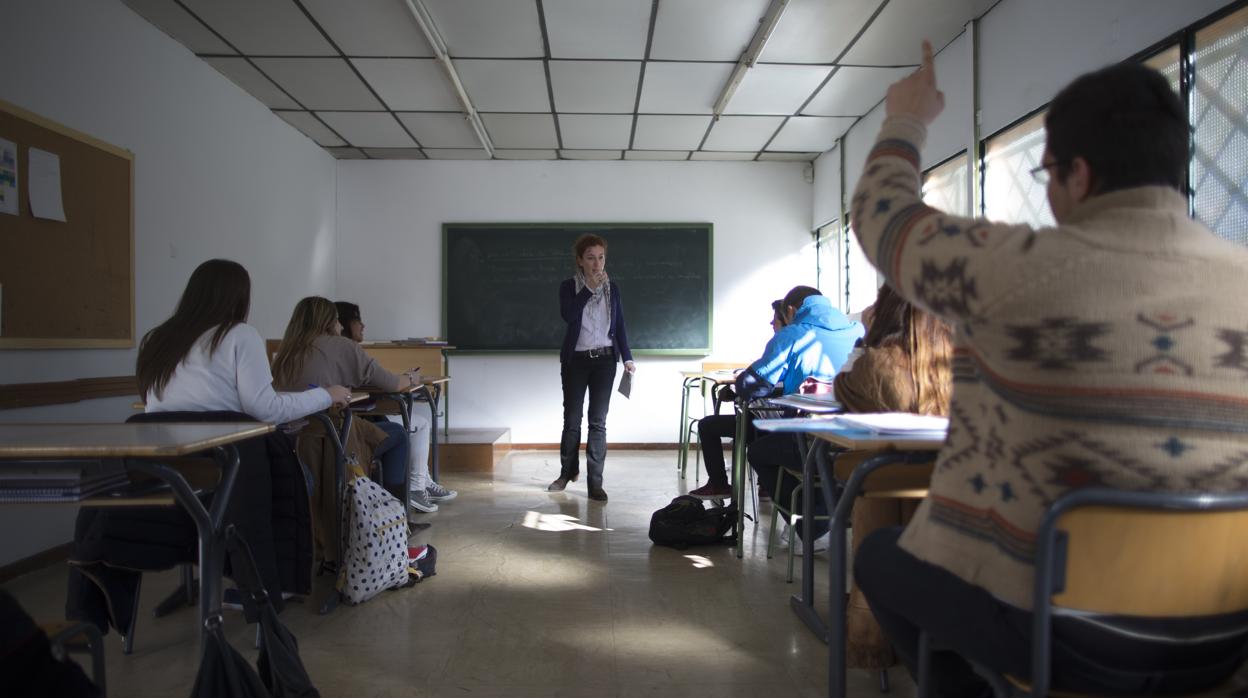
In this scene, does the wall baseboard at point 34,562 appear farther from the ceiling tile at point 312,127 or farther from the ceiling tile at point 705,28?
the ceiling tile at point 705,28

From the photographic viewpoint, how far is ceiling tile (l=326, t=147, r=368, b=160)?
20.3ft

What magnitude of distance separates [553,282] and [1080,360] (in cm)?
578

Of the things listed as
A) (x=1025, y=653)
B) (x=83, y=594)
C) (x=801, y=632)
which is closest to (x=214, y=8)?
(x=83, y=594)

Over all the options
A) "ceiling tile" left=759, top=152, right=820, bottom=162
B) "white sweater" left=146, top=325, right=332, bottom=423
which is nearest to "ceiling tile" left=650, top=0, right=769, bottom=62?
"ceiling tile" left=759, top=152, right=820, bottom=162

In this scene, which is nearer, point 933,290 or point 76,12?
point 933,290

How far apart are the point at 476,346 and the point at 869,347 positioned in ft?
16.3

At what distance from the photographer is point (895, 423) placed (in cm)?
143

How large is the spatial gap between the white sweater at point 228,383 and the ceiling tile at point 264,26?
2.26 meters

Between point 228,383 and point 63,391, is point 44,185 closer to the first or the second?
point 63,391

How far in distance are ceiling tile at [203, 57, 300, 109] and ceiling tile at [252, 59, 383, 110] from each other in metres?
0.06

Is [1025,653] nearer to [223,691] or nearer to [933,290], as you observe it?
[933,290]

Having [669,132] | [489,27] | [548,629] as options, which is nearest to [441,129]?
[669,132]

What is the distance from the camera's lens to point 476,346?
6.48 metres

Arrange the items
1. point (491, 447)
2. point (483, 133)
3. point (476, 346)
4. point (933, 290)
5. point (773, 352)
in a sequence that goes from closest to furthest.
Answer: point (933, 290) < point (773, 352) < point (491, 447) < point (483, 133) < point (476, 346)
